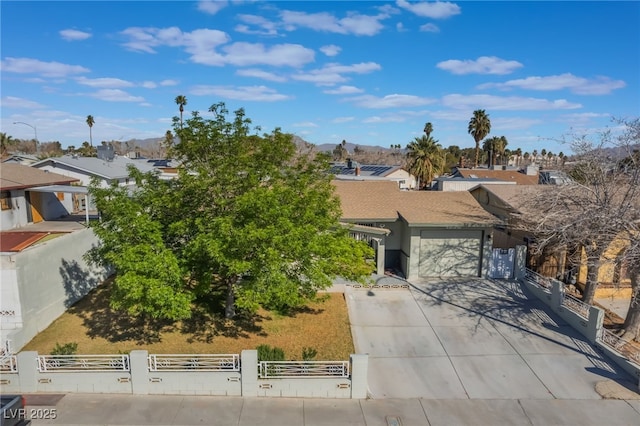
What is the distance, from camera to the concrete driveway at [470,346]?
440 inches

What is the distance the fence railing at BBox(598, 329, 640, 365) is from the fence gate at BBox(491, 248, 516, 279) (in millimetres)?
5980

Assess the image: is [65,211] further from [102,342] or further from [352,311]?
[352,311]

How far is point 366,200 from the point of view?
70.5ft

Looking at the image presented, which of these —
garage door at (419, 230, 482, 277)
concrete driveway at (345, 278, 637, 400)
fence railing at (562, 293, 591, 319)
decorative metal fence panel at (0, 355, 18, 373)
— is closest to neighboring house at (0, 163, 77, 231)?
decorative metal fence panel at (0, 355, 18, 373)

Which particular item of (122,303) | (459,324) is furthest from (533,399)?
(122,303)

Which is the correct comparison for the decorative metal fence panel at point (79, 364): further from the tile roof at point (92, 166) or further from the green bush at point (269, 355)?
the tile roof at point (92, 166)

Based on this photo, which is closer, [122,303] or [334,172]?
[122,303]

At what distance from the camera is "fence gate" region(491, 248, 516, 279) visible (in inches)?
764

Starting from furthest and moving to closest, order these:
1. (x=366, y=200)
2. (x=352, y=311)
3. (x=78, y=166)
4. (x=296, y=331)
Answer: (x=78, y=166) < (x=366, y=200) < (x=352, y=311) < (x=296, y=331)

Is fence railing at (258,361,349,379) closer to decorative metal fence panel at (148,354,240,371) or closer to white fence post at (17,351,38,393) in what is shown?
decorative metal fence panel at (148,354,240,371)

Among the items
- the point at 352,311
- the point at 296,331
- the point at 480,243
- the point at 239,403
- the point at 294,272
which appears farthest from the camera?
the point at 480,243

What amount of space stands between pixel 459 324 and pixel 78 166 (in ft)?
100

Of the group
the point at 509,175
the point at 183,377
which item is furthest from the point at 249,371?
the point at 509,175

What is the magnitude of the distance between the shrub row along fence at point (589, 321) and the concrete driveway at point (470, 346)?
277 millimetres
